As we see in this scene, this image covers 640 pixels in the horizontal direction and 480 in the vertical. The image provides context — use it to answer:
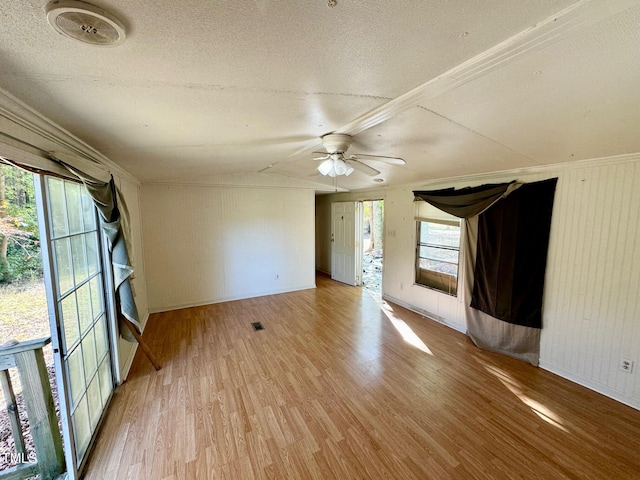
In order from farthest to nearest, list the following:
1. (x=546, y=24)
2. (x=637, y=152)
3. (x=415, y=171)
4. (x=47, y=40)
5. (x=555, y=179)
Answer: (x=415, y=171) → (x=555, y=179) → (x=637, y=152) → (x=546, y=24) → (x=47, y=40)

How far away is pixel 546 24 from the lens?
0.93 meters

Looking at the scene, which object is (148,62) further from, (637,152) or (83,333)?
(637,152)

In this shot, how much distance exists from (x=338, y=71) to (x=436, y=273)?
12.2 ft

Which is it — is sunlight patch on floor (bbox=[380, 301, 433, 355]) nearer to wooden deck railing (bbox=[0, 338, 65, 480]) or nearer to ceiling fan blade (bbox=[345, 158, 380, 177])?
ceiling fan blade (bbox=[345, 158, 380, 177])

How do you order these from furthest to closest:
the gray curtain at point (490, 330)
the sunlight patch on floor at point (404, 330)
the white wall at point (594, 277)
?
the sunlight patch on floor at point (404, 330)
the gray curtain at point (490, 330)
the white wall at point (594, 277)

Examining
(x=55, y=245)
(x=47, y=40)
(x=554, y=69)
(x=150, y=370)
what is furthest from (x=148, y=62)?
(x=150, y=370)

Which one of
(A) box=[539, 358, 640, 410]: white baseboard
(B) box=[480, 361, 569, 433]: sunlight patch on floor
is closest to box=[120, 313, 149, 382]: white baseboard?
(B) box=[480, 361, 569, 433]: sunlight patch on floor

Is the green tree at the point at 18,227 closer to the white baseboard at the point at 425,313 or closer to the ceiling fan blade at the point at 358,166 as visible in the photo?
the ceiling fan blade at the point at 358,166

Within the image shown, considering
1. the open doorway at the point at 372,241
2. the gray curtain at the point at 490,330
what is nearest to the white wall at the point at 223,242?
the open doorway at the point at 372,241

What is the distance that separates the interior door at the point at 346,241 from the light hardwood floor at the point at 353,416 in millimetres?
2605

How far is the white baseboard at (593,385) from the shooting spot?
2.31m

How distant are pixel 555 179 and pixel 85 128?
3.99 m

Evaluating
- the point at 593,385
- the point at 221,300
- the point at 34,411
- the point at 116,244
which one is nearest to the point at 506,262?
the point at 593,385

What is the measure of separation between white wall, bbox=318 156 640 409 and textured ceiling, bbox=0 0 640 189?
0.45 m
